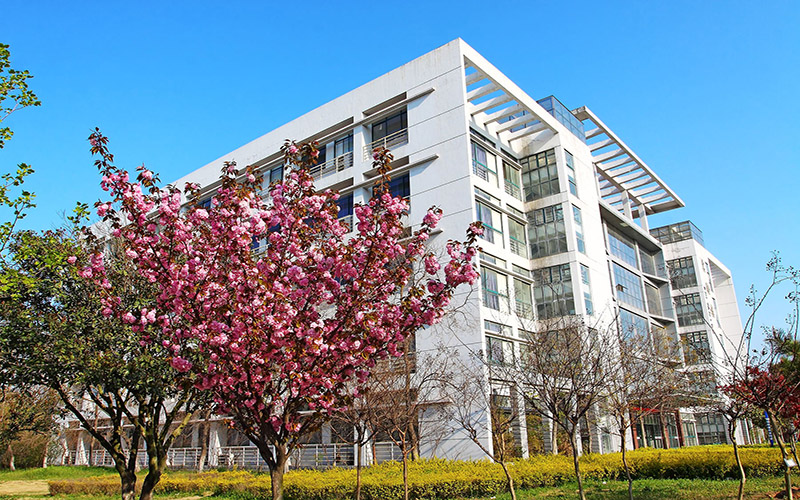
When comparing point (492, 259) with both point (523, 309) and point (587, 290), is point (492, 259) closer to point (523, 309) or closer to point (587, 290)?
point (523, 309)

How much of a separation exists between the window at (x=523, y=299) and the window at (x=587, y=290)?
2.40 metres

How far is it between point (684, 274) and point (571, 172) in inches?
737

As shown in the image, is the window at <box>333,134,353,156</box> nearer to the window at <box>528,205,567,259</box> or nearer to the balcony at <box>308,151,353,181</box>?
the balcony at <box>308,151,353,181</box>

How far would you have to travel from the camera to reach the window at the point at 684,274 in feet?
135

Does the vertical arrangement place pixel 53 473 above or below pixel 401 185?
below

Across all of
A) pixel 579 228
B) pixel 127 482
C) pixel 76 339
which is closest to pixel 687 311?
pixel 579 228

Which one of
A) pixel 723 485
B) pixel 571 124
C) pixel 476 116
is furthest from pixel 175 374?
pixel 571 124

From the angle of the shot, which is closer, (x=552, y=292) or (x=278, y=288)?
(x=278, y=288)

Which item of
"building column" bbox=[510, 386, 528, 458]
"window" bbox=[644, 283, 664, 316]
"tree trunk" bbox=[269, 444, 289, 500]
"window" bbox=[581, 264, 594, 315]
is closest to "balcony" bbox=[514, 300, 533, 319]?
"window" bbox=[581, 264, 594, 315]

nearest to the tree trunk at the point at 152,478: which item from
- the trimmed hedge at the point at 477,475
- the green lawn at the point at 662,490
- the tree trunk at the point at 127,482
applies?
the tree trunk at the point at 127,482

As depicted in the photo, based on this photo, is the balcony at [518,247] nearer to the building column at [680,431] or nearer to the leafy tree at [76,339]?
the building column at [680,431]

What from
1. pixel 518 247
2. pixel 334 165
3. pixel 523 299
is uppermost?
pixel 334 165

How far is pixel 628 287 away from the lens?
33.5 m

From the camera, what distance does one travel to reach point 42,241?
11.2 m
